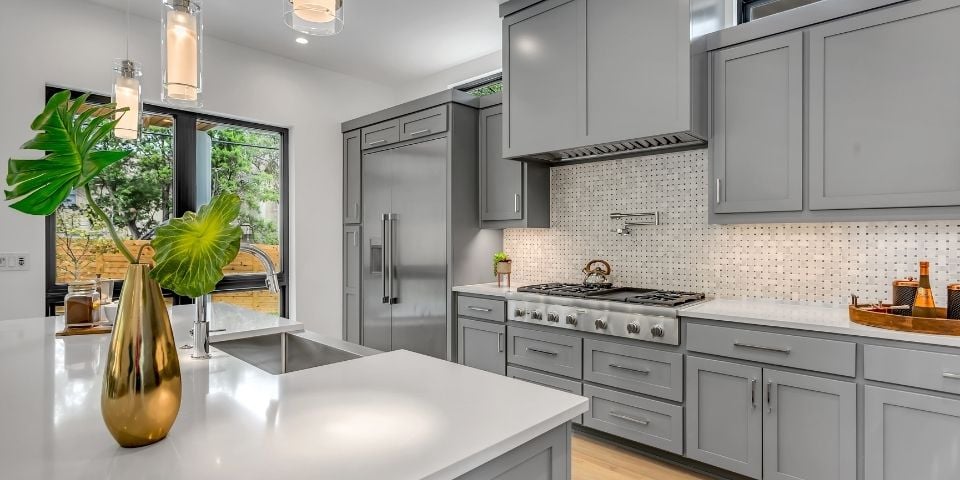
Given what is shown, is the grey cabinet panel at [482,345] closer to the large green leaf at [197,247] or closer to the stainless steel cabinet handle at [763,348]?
the stainless steel cabinet handle at [763,348]

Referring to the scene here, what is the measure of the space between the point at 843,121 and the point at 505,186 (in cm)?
204

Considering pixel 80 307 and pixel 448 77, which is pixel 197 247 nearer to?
pixel 80 307

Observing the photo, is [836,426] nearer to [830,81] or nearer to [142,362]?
[830,81]

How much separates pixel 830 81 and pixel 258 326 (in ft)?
9.27

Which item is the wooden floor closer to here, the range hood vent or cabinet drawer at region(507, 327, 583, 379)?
cabinet drawer at region(507, 327, 583, 379)

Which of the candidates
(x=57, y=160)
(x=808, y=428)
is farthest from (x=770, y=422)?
(x=57, y=160)

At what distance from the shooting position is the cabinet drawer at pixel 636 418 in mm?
2570

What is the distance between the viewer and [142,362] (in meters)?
0.84

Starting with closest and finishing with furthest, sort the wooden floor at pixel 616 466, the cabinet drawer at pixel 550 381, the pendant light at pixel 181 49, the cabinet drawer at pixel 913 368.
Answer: the pendant light at pixel 181 49 < the cabinet drawer at pixel 913 368 < the wooden floor at pixel 616 466 < the cabinet drawer at pixel 550 381

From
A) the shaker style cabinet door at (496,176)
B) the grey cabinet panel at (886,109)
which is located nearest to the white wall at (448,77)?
the shaker style cabinet door at (496,176)

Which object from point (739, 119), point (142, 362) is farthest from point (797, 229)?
point (142, 362)

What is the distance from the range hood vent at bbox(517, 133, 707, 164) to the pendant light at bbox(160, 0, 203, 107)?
6.88 ft

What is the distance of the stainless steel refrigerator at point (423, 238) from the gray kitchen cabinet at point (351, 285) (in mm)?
141

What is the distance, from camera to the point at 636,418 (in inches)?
106
